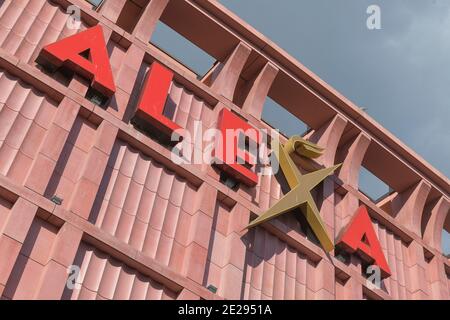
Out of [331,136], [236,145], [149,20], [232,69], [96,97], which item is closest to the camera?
[96,97]

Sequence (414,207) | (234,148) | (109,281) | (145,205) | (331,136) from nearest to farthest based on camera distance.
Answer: (109,281) → (145,205) → (234,148) → (331,136) → (414,207)

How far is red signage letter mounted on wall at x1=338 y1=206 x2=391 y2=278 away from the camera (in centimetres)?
2792

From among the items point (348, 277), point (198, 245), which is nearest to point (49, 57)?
point (198, 245)

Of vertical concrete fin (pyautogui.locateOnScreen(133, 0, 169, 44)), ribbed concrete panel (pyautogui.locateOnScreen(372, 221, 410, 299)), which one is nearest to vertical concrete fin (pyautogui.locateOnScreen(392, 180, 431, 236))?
ribbed concrete panel (pyautogui.locateOnScreen(372, 221, 410, 299))

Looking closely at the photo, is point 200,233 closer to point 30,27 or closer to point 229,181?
point 229,181

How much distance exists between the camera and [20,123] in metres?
21.4

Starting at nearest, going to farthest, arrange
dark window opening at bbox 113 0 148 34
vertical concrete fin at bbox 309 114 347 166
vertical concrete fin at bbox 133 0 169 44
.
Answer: vertical concrete fin at bbox 133 0 169 44 < dark window opening at bbox 113 0 148 34 < vertical concrete fin at bbox 309 114 347 166

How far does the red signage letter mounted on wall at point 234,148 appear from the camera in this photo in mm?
Answer: 25562

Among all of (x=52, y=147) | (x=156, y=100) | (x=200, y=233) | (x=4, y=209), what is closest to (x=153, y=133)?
(x=156, y=100)

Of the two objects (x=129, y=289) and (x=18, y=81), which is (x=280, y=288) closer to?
(x=129, y=289)

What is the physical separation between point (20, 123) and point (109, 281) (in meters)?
5.71

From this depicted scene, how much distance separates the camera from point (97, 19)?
25922 millimetres

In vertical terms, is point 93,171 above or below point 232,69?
below

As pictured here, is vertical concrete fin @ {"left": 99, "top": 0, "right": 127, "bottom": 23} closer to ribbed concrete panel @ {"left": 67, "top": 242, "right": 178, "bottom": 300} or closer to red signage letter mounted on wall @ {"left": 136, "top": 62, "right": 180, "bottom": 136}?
red signage letter mounted on wall @ {"left": 136, "top": 62, "right": 180, "bottom": 136}
